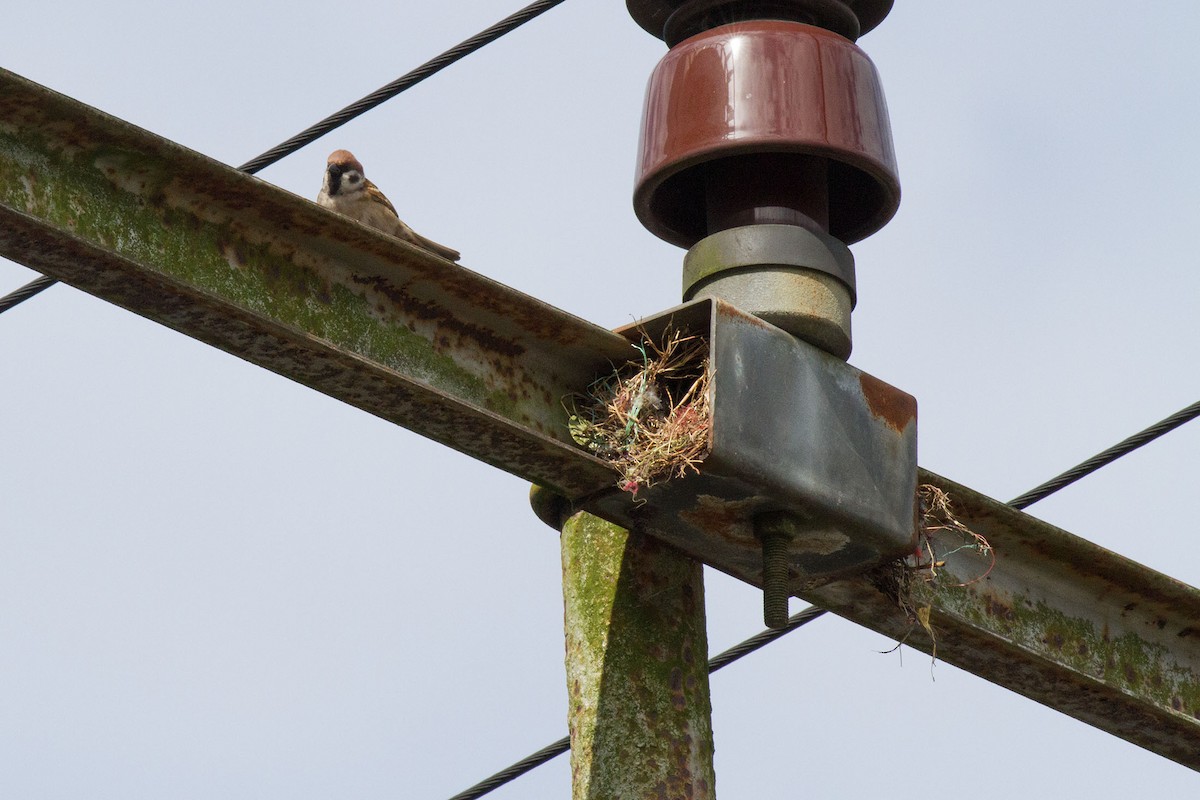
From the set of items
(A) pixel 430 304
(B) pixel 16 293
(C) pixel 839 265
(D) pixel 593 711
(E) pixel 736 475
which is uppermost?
(B) pixel 16 293

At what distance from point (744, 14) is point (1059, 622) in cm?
165

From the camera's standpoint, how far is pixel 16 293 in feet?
19.6

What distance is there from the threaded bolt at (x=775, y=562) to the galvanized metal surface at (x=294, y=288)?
344mm

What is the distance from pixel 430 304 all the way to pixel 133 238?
0.67m

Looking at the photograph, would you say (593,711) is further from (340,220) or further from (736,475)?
(340,220)

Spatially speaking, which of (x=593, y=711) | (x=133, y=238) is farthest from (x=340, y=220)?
(x=593, y=711)

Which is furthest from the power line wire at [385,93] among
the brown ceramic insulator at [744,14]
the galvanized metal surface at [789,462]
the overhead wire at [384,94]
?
the galvanized metal surface at [789,462]

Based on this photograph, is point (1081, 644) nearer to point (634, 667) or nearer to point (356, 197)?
point (634, 667)

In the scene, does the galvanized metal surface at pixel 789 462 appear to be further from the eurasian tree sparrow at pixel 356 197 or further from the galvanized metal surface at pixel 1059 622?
the eurasian tree sparrow at pixel 356 197

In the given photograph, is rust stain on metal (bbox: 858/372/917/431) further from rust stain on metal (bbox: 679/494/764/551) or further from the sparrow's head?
the sparrow's head

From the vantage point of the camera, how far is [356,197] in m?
7.58

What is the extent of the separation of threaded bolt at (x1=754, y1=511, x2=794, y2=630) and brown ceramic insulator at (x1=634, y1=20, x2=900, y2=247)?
2.48 feet

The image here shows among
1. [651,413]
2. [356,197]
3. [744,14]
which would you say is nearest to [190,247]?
[651,413]

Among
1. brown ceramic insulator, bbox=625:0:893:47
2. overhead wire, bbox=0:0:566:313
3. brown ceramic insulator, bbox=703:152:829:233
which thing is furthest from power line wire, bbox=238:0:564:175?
brown ceramic insulator, bbox=703:152:829:233
